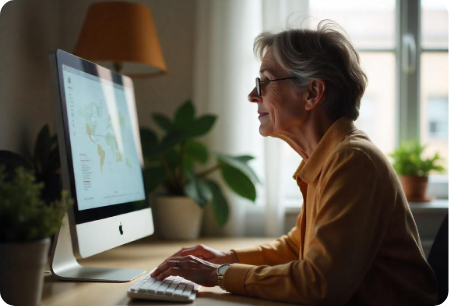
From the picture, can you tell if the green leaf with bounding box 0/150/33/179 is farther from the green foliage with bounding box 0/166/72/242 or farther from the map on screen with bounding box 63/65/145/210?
the green foliage with bounding box 0/166/72/242

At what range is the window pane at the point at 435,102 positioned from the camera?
8.32 feet

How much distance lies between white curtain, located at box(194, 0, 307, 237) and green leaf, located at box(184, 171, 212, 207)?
219 mm

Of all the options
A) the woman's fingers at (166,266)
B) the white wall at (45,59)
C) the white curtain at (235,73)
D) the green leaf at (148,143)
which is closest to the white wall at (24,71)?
the white wall at (45,59)

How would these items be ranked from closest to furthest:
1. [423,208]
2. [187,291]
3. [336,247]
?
[336,247] → [187,291] → [423,208]

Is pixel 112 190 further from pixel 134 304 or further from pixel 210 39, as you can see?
pixel 210 39

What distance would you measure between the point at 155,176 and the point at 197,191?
0.63ft

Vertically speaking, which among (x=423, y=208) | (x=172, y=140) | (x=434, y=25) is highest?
Answer: (x=434, y=25)

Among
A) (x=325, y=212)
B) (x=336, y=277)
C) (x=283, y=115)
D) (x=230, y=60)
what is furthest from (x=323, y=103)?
(x=230, y=60)

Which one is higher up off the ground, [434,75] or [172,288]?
[434,75]

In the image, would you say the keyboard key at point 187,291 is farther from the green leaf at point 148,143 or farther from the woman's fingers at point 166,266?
the green leaf at point 148,143

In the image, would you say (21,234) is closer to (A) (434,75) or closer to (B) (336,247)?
(B) (336,247)

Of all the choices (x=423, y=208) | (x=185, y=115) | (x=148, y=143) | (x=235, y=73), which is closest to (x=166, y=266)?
(x=148, y=143)

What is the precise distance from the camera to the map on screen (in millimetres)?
1133

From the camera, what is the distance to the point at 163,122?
2100mm
